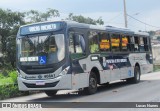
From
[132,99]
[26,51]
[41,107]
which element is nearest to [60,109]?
[41,107]

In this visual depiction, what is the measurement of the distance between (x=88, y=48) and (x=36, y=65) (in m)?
2.55

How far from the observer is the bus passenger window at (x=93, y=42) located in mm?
17648

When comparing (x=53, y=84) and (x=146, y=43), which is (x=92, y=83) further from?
(x=146, y=43)

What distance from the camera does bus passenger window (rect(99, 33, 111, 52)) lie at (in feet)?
61.4

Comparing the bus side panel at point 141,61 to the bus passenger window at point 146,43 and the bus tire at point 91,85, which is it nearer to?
the bus passenger window at point 146,43

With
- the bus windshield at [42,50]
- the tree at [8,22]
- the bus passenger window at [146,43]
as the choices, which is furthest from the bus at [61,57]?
the tree at [8,22]

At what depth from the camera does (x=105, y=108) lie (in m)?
12.6

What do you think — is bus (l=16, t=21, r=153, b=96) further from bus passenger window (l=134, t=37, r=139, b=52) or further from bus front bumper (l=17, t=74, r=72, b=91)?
bus passenger window (l=134, t=37, r=139, b=52)

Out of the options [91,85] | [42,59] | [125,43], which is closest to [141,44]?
[125,43]

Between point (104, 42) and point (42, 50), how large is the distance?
4031 mm

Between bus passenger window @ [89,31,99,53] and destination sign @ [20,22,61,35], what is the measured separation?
2180 millimetres

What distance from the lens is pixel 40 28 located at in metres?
16.3

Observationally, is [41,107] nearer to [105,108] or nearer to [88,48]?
[105,108]

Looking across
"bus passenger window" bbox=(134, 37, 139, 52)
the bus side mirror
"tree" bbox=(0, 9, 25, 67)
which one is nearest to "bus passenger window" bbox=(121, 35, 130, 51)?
"bus passenger window" bbox=(134, 37, 139, 52)
